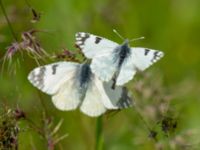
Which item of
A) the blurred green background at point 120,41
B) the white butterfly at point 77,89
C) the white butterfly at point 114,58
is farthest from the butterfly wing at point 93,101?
the blurred green background at point 120,41

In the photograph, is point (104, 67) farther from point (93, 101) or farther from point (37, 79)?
point (37, 79)

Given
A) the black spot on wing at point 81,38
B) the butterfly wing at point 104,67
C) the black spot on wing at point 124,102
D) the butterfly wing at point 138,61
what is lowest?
the black spot on wing at point 124,102

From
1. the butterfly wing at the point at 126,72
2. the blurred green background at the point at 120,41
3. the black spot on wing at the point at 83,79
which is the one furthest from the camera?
the blurred green background at the point at 120,41

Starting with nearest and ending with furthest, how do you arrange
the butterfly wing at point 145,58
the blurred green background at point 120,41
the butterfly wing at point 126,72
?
1. the butterfly wing at point 126,72
2. the butterfly wing at point 145,58
3. the blurred green background at point 120,41

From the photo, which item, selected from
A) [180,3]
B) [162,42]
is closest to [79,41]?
[162,42]

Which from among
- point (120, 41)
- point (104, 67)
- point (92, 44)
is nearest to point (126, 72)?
point (104, 67)

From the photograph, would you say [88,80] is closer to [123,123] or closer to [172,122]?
[172,122]

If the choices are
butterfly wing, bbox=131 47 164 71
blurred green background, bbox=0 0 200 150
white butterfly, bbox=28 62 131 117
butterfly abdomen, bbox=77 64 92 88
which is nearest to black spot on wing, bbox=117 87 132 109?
white butterfly, bbox=28 62 131 117

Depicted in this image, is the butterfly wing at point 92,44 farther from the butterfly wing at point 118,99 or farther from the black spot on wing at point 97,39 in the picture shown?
the butterfly wing at point 118,99
